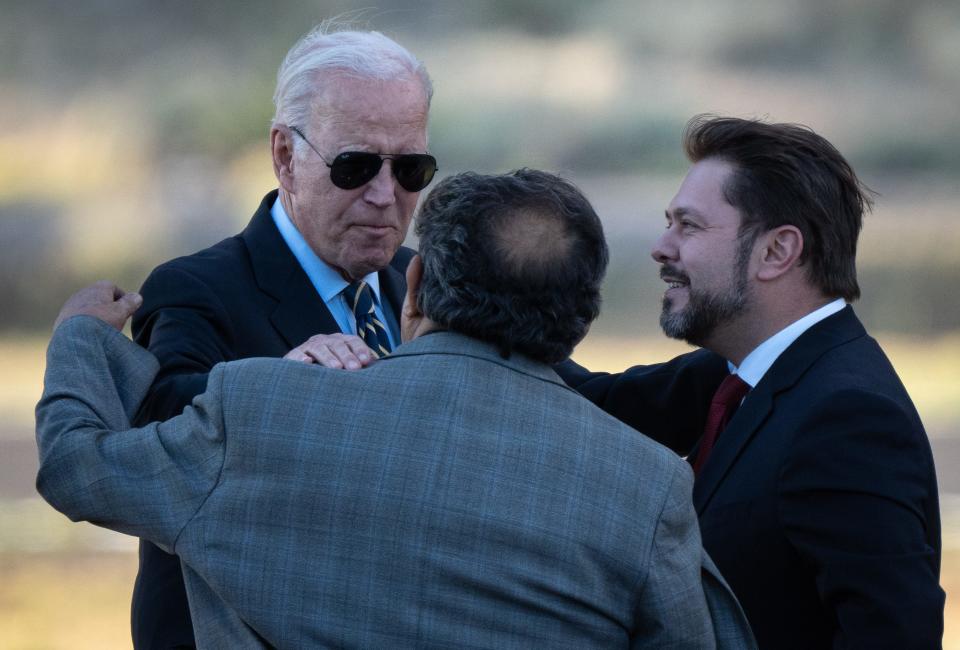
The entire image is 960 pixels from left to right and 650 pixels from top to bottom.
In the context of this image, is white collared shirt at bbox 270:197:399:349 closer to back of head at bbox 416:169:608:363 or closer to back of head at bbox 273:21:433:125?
back of head at bbox 273:21:433:125

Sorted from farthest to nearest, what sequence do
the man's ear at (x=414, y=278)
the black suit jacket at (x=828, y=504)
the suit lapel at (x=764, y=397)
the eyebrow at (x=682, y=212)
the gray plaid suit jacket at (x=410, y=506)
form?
the eyebrow at (x=682, y=212) < the suit lapel at (x=764, y=397) < the black suit jacket at (x=828, y=504) < the man's ear at (x=414, y=278) < the gray plaid suit jacket at (x=410, y=506)

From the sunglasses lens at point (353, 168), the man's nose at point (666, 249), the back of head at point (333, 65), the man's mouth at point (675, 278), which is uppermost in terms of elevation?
the back of head at point (333, 65)

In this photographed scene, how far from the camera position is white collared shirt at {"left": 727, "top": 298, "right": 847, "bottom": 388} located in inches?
93.9

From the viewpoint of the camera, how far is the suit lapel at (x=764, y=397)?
7.35 feet

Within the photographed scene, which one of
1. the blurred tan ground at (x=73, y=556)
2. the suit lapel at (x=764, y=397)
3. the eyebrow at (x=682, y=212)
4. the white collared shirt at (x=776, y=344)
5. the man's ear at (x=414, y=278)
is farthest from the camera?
the blurred tan ground at (x=73, y=556)

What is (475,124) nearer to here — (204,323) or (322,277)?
(322,277)

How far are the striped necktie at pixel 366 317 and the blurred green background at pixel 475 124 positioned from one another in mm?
2915

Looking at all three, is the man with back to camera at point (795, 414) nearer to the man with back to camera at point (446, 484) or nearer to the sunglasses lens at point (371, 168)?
the man with back to camera at point (446, 484)

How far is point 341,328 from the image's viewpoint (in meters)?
2.62

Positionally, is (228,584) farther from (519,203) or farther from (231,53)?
(231,53)

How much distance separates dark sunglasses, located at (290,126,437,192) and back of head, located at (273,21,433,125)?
0.20 feet

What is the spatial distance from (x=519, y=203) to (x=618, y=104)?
13.1 ft

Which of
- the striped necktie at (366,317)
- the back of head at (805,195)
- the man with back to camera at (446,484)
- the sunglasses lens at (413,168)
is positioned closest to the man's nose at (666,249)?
the back of head at (805,195)

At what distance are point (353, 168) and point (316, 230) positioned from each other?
0.51 ft
